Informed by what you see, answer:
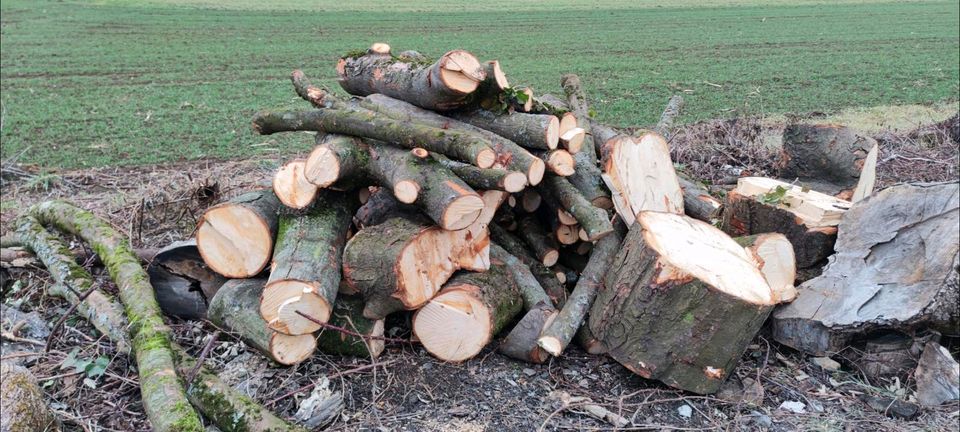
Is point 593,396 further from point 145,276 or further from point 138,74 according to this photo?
point 138,74

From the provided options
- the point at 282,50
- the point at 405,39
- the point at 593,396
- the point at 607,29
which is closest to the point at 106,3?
the point at 282,50

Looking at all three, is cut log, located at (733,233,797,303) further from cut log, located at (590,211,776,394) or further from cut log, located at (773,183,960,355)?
cut log, located at (590,211,776,394)

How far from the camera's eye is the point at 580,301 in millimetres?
3490

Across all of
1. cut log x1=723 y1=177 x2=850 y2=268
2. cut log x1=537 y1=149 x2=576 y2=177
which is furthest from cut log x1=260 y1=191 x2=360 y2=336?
cut log x1=723 y1=177 x2=850 y2=268

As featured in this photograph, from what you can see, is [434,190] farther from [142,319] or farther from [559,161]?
[142,319]

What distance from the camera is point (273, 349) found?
10.8ft

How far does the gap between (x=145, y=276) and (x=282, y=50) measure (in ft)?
44.9

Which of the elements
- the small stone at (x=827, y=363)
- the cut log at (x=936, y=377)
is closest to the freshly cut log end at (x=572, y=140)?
the small stone at (x=827, y=363)

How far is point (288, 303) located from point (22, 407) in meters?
1.16

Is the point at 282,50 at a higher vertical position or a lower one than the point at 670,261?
lower

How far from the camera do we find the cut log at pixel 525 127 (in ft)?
12.1

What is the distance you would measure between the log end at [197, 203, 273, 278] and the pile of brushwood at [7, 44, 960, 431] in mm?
12

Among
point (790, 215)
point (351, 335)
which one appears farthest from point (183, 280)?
point (790, 215)

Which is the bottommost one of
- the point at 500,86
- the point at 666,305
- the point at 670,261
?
the point at 666,305
